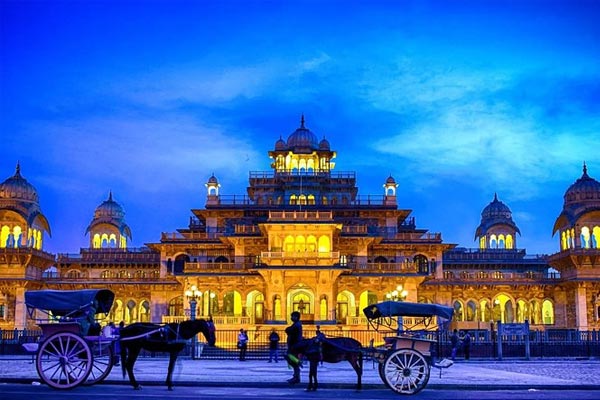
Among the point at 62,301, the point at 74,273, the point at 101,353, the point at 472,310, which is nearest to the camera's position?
the point at 62,301

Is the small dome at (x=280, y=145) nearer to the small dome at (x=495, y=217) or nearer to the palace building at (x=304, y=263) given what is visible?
the palace building at (x=304, y=263)

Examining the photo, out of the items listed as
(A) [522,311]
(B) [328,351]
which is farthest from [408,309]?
(A) [522,311]

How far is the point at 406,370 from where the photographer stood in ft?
57.0

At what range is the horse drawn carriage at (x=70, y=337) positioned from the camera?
17328 mm

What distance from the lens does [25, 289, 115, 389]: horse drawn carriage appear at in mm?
17328

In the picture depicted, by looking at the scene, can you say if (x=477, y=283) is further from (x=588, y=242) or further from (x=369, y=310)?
(x=369, y=310)

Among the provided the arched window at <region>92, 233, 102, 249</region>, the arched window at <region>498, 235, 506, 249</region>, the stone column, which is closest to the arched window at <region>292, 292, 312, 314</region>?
the stone column

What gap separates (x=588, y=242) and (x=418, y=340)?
157ft

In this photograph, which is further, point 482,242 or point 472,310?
point 482,242

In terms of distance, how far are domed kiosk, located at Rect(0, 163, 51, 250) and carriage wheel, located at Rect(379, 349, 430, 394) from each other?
4851cm

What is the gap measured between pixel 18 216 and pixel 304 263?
946 inches

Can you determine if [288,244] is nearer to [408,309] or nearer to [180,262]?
[180,262]

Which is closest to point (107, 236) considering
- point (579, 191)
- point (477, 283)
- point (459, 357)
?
point (477, 283)

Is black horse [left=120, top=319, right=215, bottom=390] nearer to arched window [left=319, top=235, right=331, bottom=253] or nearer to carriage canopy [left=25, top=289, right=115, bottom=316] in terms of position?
carriage canopy [left=25, top=289, right=115, bottom=316]
